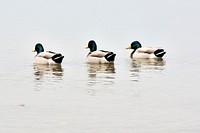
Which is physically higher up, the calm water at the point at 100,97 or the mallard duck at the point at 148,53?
the mallard duck at the point at 148,53

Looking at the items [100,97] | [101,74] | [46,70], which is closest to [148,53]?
[46,70]

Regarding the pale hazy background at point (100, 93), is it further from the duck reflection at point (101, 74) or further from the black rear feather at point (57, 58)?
the black rear feather at point (57, 58)

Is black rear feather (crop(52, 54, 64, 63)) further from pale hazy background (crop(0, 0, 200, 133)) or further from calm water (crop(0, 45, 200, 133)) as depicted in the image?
pale hazy background (crop(0, 0, 200, 133))

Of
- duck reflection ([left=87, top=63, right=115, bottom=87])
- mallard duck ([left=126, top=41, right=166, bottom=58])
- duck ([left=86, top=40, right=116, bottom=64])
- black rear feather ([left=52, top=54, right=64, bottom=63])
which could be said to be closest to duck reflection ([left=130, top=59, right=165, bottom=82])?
mallard duck ([left=126, top=41, right=166, bottom=58])

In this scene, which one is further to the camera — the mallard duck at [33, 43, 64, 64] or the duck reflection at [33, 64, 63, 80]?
the mallard duck at [33, 43, 64, 64]

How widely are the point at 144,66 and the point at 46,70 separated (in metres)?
4.13

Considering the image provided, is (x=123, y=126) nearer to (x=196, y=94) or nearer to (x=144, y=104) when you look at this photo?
(x=144, y=104)

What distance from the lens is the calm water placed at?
1508 cm

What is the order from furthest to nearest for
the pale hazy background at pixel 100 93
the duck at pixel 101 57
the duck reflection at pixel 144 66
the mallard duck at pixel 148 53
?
1. the mallard duck at pixel 148 53
2. the duck at pixel 101 57
3. the duck reflection at pixel 144 66
4. the pale hazy background at pixel 100 93

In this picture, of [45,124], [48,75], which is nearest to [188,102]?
[45,124]

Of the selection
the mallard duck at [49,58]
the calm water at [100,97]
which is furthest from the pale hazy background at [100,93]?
the mallard duck at [49,58]

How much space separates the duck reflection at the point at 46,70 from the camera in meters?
25.1

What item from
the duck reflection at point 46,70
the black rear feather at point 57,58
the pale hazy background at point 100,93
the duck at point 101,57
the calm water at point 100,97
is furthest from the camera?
the duck at point 101,57

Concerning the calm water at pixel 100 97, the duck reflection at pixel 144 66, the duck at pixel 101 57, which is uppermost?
the duck at pixel 101 57
